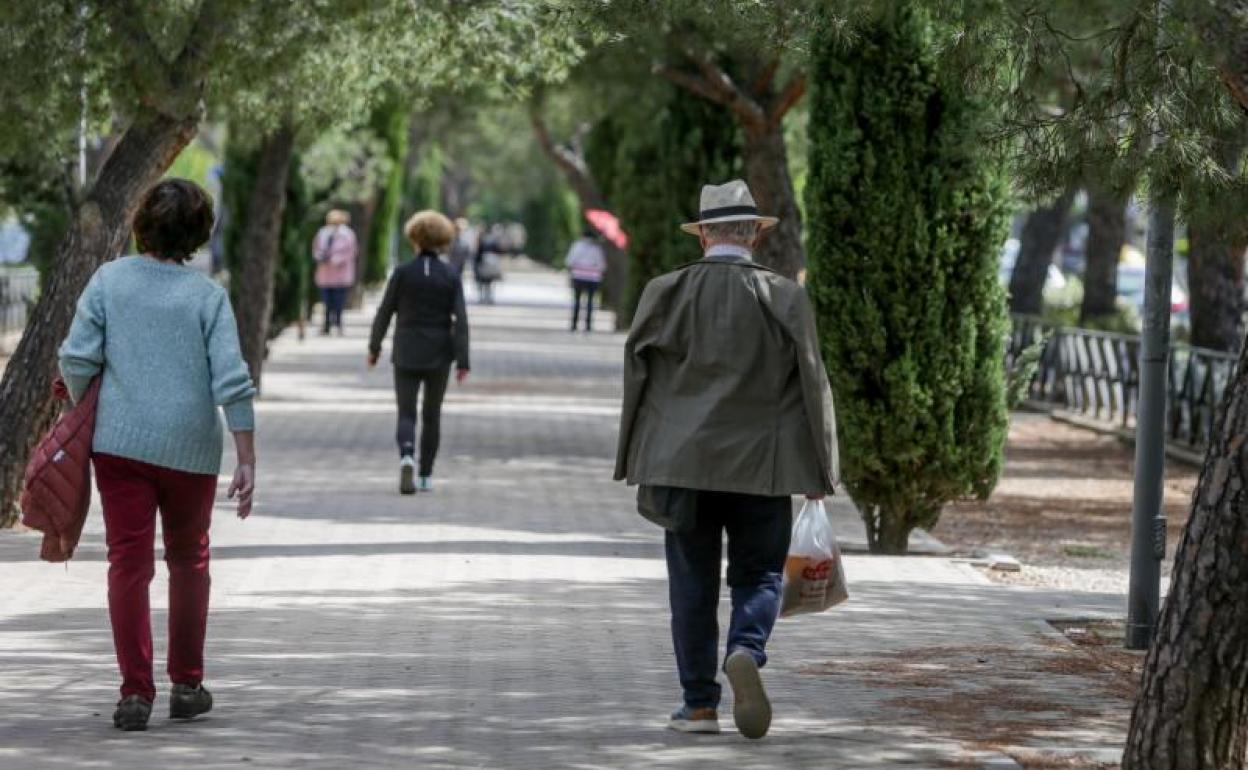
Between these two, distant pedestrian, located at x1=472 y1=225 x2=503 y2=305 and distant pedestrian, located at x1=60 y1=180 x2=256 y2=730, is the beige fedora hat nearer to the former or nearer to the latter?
distant pedestrian, located at x1=60 y1=180 x2=256 y2=730

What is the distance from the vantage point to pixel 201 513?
746 centimetres

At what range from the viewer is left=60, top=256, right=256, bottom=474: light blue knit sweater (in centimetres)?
733

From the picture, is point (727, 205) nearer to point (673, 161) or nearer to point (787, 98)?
point (787, 98)

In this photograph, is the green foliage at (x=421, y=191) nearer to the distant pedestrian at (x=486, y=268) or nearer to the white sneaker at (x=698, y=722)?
the distant pedestrian at (x=486, y=268)

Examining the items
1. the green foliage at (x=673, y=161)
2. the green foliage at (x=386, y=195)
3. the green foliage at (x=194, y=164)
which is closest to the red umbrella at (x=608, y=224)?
the green foliage at (x=386, y=195)

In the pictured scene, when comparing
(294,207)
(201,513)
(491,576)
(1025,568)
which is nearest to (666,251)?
(294,207)

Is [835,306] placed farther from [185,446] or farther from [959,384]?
[185,446]

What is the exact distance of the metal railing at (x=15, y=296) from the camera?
32.7m

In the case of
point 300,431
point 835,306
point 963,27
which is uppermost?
point 963,27

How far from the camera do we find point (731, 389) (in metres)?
7.48

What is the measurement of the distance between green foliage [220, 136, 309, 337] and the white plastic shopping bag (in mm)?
16057

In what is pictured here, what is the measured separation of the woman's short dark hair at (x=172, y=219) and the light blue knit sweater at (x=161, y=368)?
0.09 metres

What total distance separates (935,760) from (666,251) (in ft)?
62.2

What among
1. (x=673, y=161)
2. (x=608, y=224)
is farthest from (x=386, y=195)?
(x=673, y=161)
